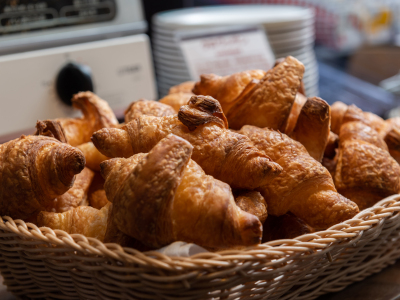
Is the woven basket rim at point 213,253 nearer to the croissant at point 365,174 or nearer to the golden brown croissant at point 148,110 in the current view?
the croissant at point 365,174

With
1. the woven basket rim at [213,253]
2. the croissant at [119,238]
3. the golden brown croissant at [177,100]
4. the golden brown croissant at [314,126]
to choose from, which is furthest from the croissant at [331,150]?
the croissant at [119,238]

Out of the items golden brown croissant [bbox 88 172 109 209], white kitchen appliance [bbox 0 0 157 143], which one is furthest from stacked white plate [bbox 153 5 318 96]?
golden brown croissant [bbox 88 172 109 209]

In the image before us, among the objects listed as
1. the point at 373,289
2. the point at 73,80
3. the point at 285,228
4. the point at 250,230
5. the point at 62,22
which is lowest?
the point at 373,289

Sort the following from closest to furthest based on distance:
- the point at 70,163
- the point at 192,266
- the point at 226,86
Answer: the point at 192,266
the point at 70,163
the point at 226,86

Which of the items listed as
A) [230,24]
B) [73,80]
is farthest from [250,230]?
[230,24]

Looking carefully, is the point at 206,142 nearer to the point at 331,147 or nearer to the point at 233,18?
the point at 331,147

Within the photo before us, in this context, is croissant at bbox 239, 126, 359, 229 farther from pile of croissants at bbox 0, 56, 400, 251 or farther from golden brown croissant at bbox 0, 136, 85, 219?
golden brown croissant at bbox 0, 136, 85, 219

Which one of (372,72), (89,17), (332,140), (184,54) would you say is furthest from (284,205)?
(372,72)

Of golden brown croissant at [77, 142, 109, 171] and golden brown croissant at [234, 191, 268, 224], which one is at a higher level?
golden brown croissant at [77, 142, 109, 171]
